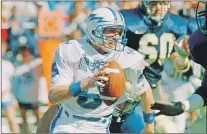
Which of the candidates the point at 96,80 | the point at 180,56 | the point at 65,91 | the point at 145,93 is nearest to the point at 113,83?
the point at 96,80

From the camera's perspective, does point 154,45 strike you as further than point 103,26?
Yes

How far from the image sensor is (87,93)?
4816 mm

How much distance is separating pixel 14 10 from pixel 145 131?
145 centimetres

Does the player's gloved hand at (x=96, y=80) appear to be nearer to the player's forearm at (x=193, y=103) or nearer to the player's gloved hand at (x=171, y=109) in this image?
the player's gloved hand at (x=171, y=109)

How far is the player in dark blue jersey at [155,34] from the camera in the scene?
5.66 metres

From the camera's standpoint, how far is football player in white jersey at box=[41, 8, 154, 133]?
470 centimetres

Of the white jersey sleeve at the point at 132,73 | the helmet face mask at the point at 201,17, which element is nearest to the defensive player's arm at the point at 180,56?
the helmet face mask at the point at 201,17

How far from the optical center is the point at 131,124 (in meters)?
5.48

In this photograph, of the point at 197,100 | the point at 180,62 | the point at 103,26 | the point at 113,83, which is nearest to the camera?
the point at 113,83

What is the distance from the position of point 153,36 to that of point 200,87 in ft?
1.89

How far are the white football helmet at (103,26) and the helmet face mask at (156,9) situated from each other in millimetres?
824

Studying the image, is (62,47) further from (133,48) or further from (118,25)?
(133,48)

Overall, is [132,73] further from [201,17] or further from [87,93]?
[201,17]

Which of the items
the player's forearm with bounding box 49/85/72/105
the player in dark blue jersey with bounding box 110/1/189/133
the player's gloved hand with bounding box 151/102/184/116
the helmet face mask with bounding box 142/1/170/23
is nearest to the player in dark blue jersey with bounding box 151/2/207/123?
the player's gloved hand with bounding box 151/102/184/116
